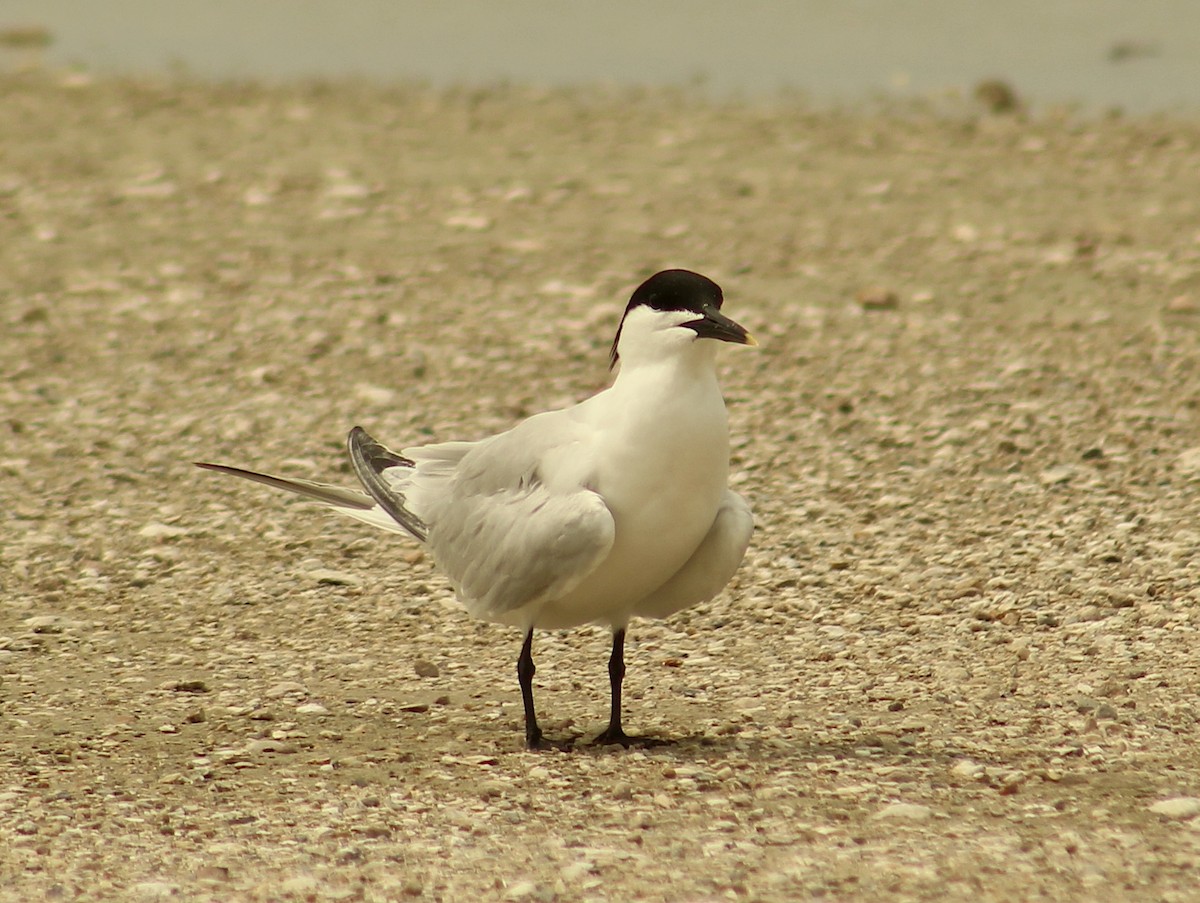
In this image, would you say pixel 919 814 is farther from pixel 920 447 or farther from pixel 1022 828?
pixel 920 447

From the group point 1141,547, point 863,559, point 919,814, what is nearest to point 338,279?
point 863,559

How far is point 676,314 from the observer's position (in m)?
4.69

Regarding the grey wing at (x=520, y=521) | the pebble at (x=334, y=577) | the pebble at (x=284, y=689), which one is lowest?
the pebble at (x=284, y=689)

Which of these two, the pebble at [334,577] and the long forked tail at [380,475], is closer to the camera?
the long forked tail at [380,475]

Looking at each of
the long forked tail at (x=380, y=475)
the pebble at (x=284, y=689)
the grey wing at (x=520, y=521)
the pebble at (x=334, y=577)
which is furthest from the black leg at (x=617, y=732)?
the pebble at (x=334, y=577)

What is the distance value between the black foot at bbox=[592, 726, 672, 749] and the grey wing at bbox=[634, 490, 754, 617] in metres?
0.35

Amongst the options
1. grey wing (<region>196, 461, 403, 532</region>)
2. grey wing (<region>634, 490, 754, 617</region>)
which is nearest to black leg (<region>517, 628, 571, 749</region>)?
grey wing (<region>634, 490, 754, 617</region>)

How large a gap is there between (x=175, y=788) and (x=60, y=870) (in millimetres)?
555

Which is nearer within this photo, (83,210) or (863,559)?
(863,559)

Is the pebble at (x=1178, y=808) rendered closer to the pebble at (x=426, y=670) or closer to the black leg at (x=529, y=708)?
the black leg at (x=529, y=708)

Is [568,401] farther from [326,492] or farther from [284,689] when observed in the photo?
[284,689]

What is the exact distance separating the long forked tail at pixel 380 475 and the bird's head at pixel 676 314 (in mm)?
962

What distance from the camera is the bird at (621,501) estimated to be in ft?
15.2

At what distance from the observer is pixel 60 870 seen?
13.6 ft
